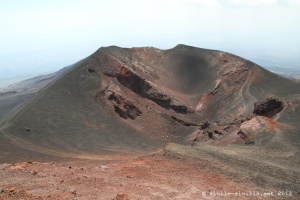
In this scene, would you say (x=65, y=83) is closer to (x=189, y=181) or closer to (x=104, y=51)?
(x=104, y=51)

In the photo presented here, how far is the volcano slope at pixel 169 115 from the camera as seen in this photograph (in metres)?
24.2

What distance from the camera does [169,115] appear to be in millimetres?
49281

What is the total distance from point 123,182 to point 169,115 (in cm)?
3276

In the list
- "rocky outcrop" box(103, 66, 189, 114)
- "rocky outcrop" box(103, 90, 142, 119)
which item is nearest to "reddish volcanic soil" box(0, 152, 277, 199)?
"rocky outcrop" box(103, 90, 142, 119)

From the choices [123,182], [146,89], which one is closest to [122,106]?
[146,89]

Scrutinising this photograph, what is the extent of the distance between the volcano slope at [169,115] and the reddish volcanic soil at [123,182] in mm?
1655

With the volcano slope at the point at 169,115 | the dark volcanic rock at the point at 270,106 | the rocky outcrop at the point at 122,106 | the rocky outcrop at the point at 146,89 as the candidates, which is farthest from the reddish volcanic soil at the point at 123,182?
the rocky outcrop at the point at 146,89

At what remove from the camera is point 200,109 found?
172ft

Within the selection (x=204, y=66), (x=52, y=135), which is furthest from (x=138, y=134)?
(x=204, y=66)

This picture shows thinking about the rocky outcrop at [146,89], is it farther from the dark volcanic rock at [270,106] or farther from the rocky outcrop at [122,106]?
the dark volcanic rock at [270,106]

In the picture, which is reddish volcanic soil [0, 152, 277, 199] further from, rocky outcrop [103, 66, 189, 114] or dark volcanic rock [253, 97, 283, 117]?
rocky outcrop [103, 66, 189, 114]

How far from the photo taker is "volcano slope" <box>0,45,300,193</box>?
24172 millimetres

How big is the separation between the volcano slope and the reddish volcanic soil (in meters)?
1.66

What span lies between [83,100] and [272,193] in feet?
101
